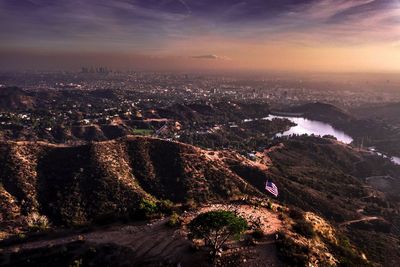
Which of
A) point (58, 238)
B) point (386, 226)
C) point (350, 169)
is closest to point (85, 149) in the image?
point (58, 238)

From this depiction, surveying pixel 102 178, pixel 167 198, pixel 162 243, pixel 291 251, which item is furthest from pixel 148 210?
pixel 102 178

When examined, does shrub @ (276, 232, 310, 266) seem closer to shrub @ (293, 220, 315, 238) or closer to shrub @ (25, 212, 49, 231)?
shrub @ (293, 220, 315, 238)

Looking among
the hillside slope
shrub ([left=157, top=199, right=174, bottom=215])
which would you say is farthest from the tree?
the hillside slope

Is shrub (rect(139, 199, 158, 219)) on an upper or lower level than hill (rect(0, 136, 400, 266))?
upper

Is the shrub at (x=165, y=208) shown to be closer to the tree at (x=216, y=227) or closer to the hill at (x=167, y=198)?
the hill at (x=167, y=198)

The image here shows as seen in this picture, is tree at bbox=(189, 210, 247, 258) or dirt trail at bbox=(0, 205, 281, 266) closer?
tree at bbox=(189, 210, 247, 258)

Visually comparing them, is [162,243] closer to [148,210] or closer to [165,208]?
[148,210]

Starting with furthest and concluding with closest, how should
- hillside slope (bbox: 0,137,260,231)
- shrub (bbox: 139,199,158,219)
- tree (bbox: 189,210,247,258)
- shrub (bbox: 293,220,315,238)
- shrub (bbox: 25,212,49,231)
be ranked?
hillside slope (bbox: 0,137,260,231) → shrub (bbox: 25,212,49,231) → shrub (bbox: 139,199,158,219) → shrub (bbox: 293,220,315,238) → tree (bbox: 189,210,247,258)

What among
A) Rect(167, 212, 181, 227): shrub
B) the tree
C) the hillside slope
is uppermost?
the tree
